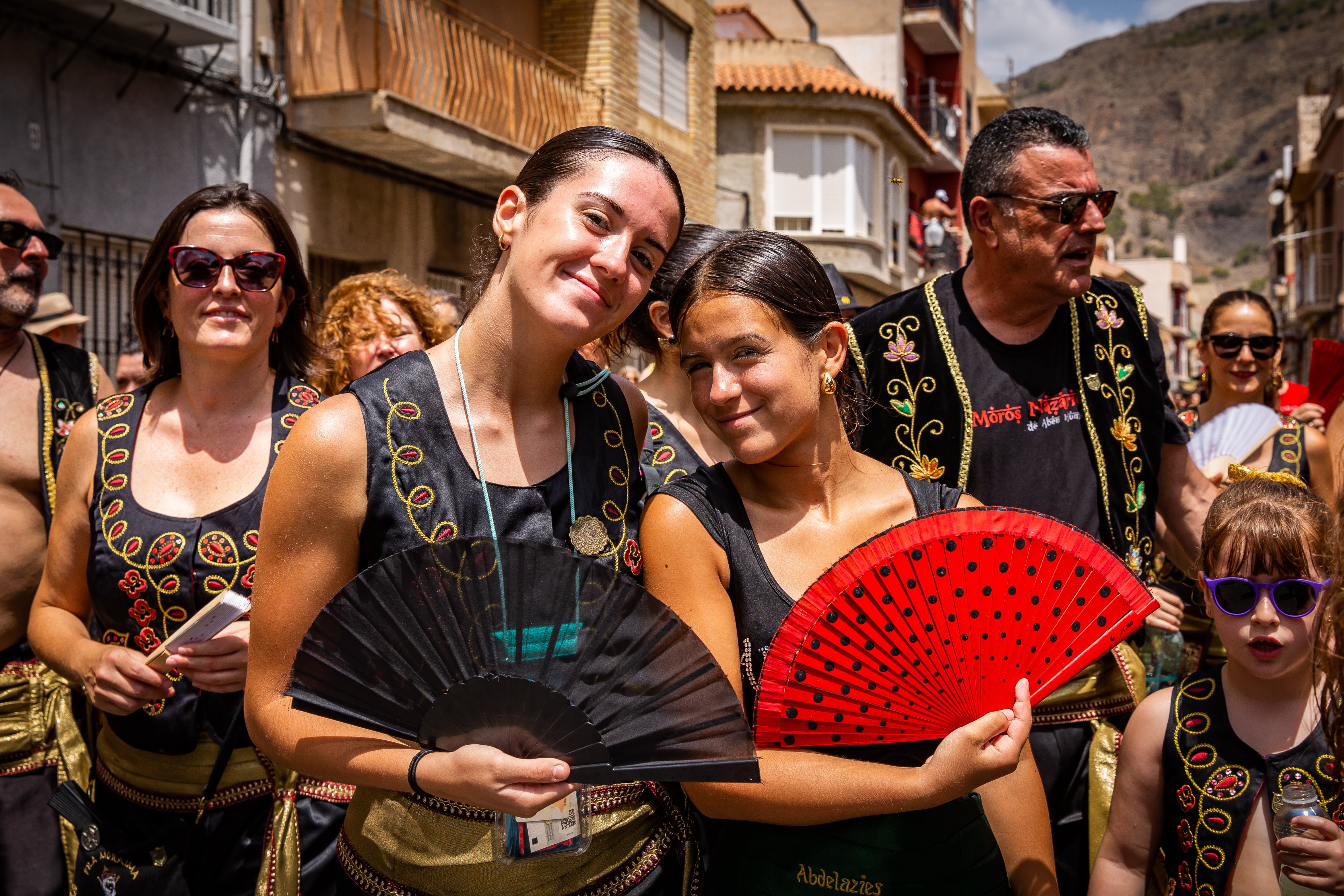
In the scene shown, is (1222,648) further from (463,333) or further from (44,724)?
(44,724)

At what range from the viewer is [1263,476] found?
2.57m

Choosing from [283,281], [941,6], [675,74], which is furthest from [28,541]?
[941,6]

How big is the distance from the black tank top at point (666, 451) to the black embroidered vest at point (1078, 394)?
455 millimetres

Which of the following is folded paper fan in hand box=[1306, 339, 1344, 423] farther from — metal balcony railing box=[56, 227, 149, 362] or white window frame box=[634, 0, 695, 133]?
white window frame box=[634, 0, 695, 133]

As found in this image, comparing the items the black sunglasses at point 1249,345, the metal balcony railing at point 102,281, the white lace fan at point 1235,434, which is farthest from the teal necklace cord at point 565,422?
the metal balcony railing at point 102,281

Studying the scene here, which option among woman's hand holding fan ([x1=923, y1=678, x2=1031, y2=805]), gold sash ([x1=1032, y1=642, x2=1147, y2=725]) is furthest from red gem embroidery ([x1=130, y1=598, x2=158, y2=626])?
gold sash ([x1=1032, y1=642, x2=1147, y2=725])

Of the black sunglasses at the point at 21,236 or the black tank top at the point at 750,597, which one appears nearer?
the black tank top at the point at 750,597

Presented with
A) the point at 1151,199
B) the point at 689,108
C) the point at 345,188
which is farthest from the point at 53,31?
the point at 1151,199

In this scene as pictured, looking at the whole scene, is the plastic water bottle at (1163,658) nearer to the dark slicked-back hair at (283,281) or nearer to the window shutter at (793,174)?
the dark slicked-back hair at (283,281)

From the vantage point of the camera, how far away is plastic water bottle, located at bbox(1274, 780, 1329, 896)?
6.61 ft

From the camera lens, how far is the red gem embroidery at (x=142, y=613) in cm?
250

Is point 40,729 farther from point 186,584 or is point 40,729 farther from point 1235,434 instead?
point 1235,434

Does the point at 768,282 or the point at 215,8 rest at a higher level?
the point at 215,8

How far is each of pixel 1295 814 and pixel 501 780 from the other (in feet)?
4.67
